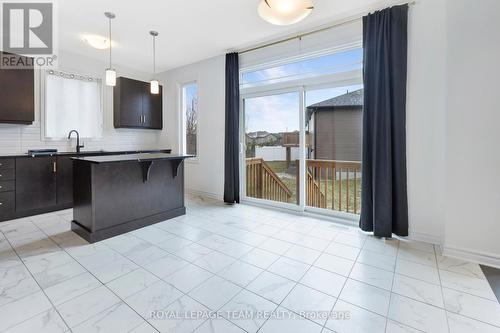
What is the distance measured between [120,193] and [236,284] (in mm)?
1980

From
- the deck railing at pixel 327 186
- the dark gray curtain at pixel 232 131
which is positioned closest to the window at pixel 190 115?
the dark gray curtain at pixel 232 131

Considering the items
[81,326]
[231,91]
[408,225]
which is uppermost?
[231,91]

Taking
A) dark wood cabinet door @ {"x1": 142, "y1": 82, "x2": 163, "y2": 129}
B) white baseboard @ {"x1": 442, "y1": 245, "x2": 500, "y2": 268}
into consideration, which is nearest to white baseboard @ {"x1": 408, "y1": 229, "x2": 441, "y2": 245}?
white baseboard @ {"x1": 442, "y1": 245, "x2": 500, "y2": 268}

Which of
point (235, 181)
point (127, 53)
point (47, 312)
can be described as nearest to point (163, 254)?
point (47, 312)

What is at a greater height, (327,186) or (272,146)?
(272,146)

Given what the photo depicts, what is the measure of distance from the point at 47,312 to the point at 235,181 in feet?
10.3

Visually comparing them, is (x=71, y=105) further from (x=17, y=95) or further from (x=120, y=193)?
(x=120, y=193)

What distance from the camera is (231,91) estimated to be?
4.46 m

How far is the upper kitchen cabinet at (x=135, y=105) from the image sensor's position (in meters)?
5.05

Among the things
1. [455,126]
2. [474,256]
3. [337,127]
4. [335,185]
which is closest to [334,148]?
[337,127]

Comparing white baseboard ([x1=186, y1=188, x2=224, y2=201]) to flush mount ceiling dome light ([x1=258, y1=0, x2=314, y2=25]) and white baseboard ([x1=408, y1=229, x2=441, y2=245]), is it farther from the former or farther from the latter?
flush mount ceiling dome light ([x1=258, y1=0, x2=314, y2=25])

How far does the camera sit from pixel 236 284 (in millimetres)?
2033

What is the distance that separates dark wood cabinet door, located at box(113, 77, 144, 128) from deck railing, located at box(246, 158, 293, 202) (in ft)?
8.95

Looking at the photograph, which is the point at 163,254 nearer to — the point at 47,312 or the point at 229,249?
the point at 229,249
